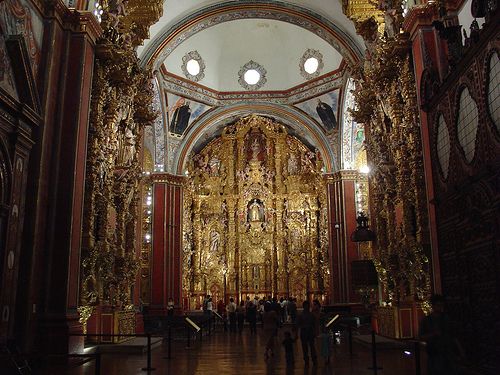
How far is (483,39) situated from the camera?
267 inches

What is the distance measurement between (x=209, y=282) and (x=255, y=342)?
13236 mm

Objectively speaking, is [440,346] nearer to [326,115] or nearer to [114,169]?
[114,169]

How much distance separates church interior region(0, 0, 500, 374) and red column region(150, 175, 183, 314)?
9cm

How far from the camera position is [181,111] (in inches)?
1018

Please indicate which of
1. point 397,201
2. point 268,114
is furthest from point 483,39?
point 268,114

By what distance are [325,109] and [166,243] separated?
1034 centimetres

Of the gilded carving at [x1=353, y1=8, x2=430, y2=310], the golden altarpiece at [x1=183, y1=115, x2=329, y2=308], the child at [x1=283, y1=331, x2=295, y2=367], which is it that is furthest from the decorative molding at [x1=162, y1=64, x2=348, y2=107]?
the child at [x1=283, y1=331, x2=295, y2=367]

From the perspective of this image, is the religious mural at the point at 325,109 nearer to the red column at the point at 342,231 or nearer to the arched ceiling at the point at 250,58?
the arched ceiling at the point at 250,58

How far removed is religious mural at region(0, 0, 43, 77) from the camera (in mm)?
9344

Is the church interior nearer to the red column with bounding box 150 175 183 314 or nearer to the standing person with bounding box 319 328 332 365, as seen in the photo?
the red column with bounding box 150 175 183 314

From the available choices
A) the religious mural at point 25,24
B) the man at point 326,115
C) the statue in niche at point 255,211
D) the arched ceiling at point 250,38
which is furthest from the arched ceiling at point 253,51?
the religious mural at point 25,24

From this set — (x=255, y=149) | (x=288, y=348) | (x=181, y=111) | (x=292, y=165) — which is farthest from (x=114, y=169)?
(x=292, y=165)

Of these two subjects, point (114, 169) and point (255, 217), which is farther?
point (255, 217)

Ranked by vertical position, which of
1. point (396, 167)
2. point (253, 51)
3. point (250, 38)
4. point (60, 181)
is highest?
point (250, 38)
